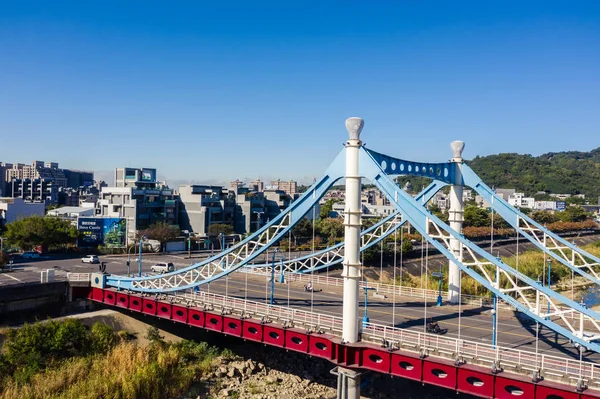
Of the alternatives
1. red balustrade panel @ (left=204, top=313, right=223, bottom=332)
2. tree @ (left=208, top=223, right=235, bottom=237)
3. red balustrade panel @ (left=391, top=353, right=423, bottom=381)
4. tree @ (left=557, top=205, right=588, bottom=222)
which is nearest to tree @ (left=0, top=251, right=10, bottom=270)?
red balustrade panel @ (left=204, top=313, right=223, bottom=332)

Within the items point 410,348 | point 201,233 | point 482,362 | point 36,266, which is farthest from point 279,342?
point 201,233

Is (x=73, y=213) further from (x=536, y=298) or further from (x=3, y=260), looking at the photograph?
(x=536, y=298)

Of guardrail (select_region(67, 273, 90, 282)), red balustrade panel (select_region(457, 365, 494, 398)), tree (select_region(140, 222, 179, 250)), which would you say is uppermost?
tree (select_region(140, 222, 179, 250))

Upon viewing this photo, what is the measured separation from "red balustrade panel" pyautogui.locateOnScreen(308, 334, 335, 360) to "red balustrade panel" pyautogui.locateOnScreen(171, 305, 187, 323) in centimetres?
1088

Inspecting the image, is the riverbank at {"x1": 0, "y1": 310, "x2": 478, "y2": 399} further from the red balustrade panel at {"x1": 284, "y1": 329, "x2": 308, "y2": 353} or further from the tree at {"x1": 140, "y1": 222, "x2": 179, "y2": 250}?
the tree at {"x1": 140, "y1": 222, "x2": 179, "y2": 250}

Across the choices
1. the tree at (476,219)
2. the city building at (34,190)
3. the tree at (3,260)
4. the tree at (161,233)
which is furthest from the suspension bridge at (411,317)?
the city building at (34,190)

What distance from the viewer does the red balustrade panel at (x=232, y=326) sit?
111 ft

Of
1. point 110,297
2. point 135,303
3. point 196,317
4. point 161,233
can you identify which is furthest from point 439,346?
point 161,233

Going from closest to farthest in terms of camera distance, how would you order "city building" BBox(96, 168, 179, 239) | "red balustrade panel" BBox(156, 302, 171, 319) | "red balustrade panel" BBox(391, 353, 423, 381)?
"red balustrade panel" BBox(391, 353, 423, 381), "red balustrade panel" BBox(156, 302, 171, 319), "city building" BBox(96, 168, 179, 239)

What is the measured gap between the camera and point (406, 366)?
1057 inches

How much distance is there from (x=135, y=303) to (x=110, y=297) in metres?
3.15

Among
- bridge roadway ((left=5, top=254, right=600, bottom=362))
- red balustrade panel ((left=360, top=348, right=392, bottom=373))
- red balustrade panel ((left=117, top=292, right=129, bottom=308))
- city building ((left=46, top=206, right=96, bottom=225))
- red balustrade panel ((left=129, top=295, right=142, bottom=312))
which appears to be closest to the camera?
red balustrade panel ((left=360, top=348, right=392, bottom=373))

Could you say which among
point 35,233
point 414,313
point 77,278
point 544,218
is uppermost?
point 544,218

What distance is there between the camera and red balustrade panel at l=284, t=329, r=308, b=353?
101 feet
